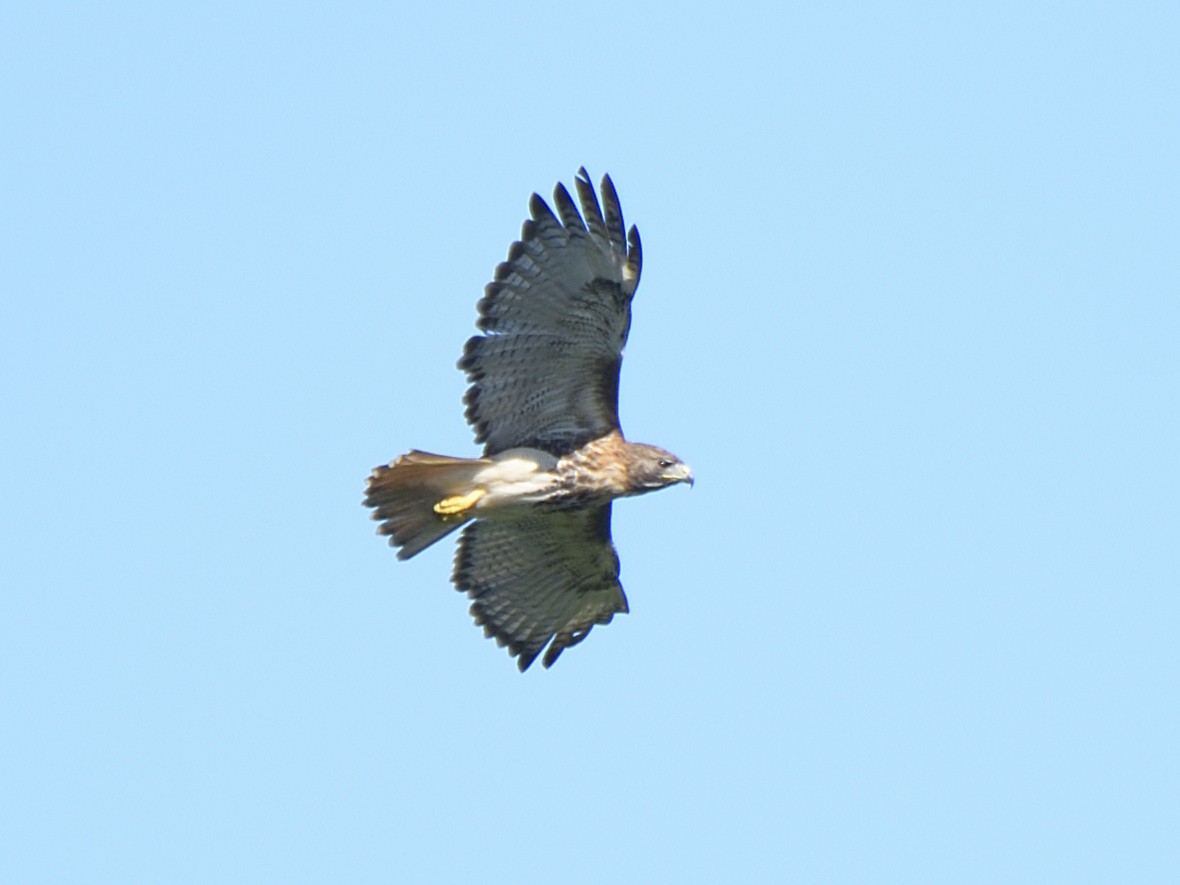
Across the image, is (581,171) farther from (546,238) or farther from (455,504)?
(455,504)

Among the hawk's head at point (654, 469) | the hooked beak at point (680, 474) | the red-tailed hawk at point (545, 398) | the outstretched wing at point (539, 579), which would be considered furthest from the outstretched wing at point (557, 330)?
the outstretched wing at point (539, 579)

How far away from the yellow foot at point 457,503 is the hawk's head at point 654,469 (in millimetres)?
959

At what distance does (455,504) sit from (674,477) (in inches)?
A: 55.4

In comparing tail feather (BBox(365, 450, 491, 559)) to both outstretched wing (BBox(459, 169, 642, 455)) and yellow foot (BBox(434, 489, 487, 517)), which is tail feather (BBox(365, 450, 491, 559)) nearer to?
yellow foot (BBox(434, 489, 487, 517))

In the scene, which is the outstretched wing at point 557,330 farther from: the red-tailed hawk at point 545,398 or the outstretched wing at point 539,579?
the outstretched wing at point 539,579

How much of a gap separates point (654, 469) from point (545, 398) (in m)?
0.85

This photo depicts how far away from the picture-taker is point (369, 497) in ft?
41.2

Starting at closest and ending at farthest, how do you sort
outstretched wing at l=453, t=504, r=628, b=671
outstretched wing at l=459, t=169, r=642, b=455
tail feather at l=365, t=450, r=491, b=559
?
1. outstretched wing at l=459, t=169, r=642, b=455
2. tail feather at l=365, t=450, r=491, b=559
3. outstretched wing at l=453, t=504, r=628, b=671

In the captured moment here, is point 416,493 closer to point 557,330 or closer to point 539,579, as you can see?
point 557,330

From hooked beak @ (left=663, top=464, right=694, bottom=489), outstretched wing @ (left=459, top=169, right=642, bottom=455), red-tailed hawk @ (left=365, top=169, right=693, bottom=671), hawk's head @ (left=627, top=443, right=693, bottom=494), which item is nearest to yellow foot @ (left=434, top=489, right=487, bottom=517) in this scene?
red-tailed hawk @ (left=365, top=169, right=693, bottom=671)

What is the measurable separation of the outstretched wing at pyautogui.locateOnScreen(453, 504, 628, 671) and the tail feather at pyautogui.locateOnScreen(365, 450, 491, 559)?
2.90 ft

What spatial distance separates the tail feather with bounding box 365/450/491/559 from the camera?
40.9ft

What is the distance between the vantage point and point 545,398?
41.9 feet

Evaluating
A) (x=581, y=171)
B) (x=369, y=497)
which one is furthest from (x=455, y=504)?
(x=581, y=171)
